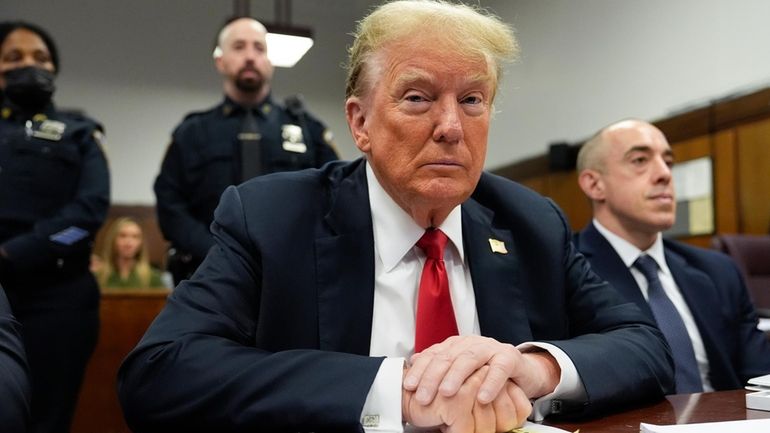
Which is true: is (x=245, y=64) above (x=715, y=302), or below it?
above

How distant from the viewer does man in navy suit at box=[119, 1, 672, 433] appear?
1215mm

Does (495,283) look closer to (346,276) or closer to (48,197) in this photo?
(346,276)

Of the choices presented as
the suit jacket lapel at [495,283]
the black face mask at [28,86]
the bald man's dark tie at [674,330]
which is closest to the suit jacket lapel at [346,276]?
the suit jacket lapel at [495,283]

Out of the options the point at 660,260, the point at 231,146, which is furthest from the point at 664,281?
the point at 231,146

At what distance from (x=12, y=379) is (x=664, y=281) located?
219 centimetres

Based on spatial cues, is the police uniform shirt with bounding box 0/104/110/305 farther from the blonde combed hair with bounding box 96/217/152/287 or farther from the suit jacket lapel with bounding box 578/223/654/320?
the blonde combed hair with bounding box 96/217/152/287

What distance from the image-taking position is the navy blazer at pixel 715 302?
2.57m

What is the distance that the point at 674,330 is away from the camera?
2537 millimetres

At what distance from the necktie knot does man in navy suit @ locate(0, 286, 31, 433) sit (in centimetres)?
76

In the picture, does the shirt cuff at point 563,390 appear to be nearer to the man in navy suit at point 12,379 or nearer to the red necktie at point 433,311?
the red necktie at point 433,311

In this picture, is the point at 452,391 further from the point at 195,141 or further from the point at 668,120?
the point at 668,120

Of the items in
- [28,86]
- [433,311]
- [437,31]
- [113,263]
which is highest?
[28,86]

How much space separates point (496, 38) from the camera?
1599mm

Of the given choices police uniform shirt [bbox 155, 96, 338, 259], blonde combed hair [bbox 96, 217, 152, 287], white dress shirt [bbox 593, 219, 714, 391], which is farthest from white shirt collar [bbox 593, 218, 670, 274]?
blonde combed hair [bbox 96, 217, 152, 287]
